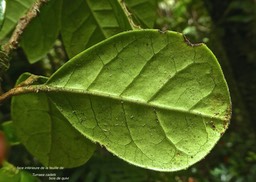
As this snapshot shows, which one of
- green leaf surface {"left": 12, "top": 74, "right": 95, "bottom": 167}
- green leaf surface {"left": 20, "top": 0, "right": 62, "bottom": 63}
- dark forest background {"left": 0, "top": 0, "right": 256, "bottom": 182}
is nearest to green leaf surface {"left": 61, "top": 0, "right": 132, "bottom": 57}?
green leaf surface {"left": 20, "top": 0, "right": 62, "bottom": 63}

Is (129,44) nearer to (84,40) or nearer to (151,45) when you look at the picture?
(151,45)

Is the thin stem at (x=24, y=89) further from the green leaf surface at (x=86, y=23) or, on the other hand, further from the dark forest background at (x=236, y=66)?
the dark forest background at (x=236, y=66)

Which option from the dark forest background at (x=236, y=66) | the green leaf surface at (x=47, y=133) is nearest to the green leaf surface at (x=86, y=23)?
the green leaf surface at (x=47, y=133)

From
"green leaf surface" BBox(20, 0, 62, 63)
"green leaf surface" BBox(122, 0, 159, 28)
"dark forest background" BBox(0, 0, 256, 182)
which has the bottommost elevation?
"dark forest background" BBox(0, 0, 256, 182)

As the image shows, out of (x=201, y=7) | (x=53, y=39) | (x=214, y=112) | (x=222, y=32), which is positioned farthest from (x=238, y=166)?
(x=214, y=112)

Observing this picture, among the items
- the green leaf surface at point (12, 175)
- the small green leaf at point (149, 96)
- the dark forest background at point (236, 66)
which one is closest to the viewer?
the small green leaf at point (149, 96)

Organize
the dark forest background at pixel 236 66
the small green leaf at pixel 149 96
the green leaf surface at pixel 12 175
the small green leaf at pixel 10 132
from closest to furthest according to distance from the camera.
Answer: the small green leaf at pixel 149 96, the green leaf surface at pixel 12 175, the small green leaf at pixel 10 132, the dark forest background at pixel 236 66

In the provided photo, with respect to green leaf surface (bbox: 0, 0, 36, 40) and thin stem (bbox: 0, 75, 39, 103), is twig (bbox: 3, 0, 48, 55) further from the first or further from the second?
green leaf surface (bbox: 0, 0, 36, 40)

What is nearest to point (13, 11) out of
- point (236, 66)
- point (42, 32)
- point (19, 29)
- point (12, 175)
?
point (42, 32)
